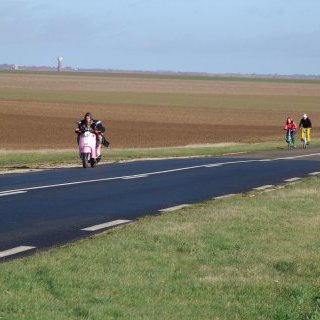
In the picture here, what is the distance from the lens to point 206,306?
7.71 meters

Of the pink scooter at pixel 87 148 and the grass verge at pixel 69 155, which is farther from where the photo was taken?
the grass verge at pixel 69 155

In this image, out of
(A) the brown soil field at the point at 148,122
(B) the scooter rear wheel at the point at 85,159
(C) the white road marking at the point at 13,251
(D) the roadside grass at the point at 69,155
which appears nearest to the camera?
(C) the white road marking at the point at 13,251

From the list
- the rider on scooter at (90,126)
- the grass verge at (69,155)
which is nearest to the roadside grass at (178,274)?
the grass verge at (69,155)

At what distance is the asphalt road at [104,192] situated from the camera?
1202 cm

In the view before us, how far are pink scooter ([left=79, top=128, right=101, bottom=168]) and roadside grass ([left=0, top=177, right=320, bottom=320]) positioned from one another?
12.6 metres

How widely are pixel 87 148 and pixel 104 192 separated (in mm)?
8009

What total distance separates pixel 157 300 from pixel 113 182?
1201 cm

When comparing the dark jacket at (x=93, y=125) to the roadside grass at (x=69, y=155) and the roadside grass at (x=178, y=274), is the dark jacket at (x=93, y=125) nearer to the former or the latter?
the roadside grass at (x=69, y=155)

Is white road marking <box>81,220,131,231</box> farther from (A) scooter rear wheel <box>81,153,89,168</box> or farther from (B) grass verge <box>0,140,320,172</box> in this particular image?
(A) scooter rear wheel <box>81,153,89,168</box>

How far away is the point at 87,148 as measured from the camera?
25.4 meters

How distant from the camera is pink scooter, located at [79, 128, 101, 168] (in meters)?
25.3

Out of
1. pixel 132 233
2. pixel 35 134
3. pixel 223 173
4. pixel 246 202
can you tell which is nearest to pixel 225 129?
pixel 35 134

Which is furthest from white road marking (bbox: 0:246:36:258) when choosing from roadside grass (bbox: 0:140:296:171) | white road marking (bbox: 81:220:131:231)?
roadside grass (bbox: 0:140:296:171)

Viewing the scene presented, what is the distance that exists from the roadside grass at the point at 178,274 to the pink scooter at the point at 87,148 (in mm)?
12612
